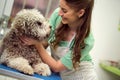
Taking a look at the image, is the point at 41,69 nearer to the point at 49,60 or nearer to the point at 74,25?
the point at 49,60

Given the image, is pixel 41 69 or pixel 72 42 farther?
pixel 72 42

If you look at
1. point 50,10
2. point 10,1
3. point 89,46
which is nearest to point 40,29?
point 89,46

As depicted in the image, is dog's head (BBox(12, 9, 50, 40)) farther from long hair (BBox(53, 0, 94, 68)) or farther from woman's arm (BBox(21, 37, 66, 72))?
long hair (BBox(53, 0, 94, 68))

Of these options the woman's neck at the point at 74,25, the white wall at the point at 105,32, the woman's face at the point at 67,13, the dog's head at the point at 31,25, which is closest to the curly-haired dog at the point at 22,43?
the dog's head at the point at 31,25

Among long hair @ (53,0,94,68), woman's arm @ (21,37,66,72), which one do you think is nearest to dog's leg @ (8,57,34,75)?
woman's arm @ (21,37,66,72)

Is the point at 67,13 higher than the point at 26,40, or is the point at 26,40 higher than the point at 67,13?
the point at 67,13

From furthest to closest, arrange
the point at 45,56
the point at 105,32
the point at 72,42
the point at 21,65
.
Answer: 1. the point at 105,32
2. the point at 72,42
3. the point at 45,56
4. the point at 21,65

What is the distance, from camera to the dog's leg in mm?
1156

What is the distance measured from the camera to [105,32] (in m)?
2.89

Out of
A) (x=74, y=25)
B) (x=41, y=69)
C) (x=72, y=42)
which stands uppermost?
(x=74, y=25)

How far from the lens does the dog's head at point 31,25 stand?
3.98 feet

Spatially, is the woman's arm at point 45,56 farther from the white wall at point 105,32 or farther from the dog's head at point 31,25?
the white wall at point 105,32

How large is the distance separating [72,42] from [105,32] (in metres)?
1.45

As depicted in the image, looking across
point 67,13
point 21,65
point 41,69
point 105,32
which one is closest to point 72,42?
point 67,13
